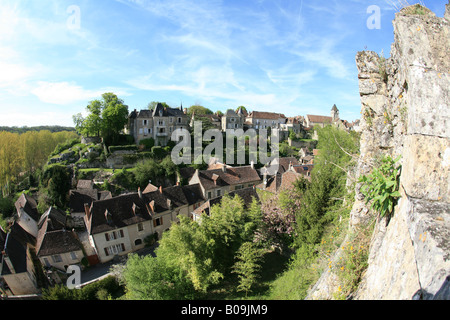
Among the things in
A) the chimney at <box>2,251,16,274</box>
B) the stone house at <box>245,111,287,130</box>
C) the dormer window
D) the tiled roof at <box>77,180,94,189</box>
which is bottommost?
the chimney at <box>2,251,16,274</box>

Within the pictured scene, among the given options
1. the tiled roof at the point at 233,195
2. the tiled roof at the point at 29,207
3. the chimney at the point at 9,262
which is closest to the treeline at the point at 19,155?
the tiled roof at the point at 29,207

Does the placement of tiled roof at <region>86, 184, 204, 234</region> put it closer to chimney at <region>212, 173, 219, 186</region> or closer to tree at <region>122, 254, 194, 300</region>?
chimney at <region>212, 173, 219, 186</region>

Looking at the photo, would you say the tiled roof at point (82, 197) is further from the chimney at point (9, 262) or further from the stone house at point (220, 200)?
the stone house at point (220, 200)

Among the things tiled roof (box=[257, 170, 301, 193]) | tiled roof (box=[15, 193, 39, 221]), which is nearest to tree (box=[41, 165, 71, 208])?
tiled roof (box=[15, 193, 39, 221])

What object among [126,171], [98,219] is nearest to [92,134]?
[126,171]

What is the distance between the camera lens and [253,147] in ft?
170

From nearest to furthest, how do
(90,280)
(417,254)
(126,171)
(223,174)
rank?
1. (417,254)
2. (90,280)
3. (223,174)
4. (126,171)

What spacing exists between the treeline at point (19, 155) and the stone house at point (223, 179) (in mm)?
40872

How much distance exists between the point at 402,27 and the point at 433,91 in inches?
79.2

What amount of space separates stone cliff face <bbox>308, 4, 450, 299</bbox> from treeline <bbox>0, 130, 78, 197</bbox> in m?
60.7

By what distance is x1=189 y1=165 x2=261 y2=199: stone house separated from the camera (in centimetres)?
3181

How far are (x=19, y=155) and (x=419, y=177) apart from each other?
6653cm

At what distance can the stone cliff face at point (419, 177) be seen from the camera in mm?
3342
